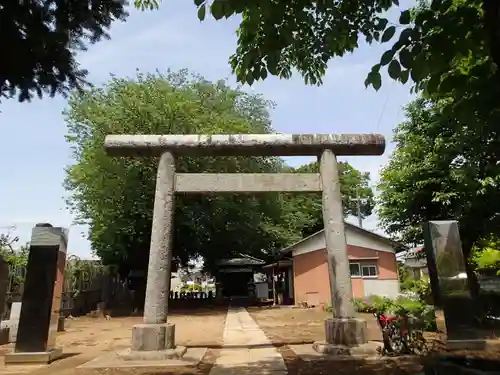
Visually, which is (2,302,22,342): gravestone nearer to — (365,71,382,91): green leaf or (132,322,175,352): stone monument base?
(132,322,175,352): stone monument base

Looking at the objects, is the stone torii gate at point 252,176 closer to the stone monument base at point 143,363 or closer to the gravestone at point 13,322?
the stone monument base at point 143,363

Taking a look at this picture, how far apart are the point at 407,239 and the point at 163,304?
8.98m

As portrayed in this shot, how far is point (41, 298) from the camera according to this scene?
8.41 meters

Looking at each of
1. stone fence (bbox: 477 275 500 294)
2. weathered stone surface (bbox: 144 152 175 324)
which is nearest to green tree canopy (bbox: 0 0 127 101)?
weathered stone surface (bbox: 144 152 175 324)

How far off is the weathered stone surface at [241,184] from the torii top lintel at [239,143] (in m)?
0.58

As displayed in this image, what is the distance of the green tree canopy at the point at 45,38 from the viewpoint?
3652 millimetres

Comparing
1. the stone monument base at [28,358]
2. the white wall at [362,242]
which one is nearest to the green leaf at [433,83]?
the stone monument base at [28,358]

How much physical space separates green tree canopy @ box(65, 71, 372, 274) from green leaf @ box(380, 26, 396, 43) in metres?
15.3

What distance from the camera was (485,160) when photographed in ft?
37.2

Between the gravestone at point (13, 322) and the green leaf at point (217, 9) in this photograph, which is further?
the gravestone at point (13, 322)

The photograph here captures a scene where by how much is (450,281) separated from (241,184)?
456 cm

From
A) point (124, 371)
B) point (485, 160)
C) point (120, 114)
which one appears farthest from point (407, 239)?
point (120, 114)

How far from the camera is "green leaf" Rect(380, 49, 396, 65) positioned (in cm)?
311

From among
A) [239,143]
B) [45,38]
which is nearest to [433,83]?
[45,38]
